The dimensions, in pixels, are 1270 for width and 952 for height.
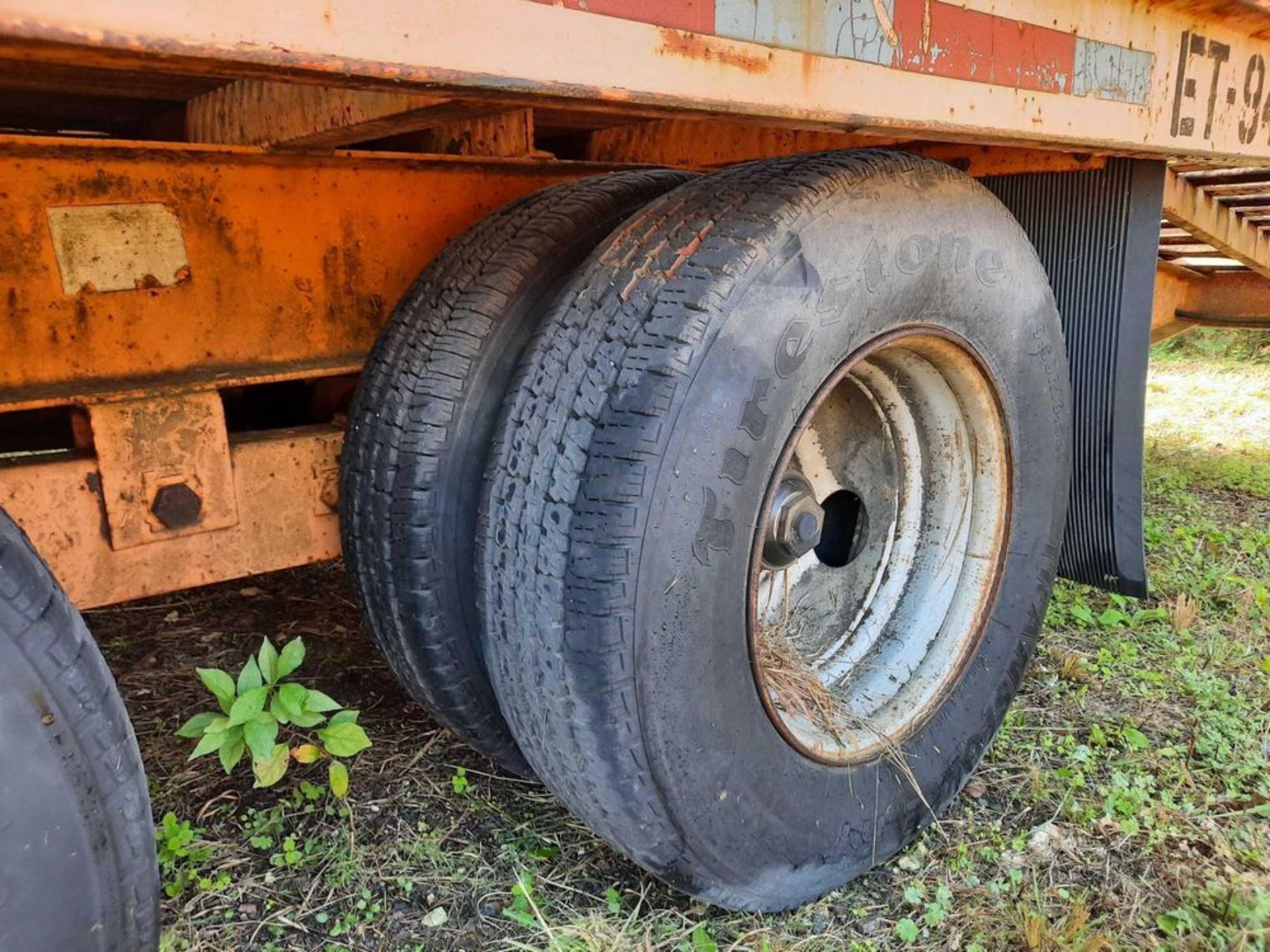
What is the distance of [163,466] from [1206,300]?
15.5ft

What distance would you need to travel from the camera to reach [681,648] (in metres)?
1.51

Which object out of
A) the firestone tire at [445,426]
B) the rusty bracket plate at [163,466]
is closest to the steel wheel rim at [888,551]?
the firestone tire at [445,426]

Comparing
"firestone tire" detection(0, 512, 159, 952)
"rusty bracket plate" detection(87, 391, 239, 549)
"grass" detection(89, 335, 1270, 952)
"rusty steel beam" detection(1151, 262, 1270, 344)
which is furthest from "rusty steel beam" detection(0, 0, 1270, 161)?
"rusty steel beam" detection(1151, 262, 1270, 344)

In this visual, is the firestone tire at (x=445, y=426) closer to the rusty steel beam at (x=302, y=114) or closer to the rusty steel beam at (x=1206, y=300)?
the rusty steel beam at (x=302, y=114)

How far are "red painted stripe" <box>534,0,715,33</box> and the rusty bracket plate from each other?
1.06 meters

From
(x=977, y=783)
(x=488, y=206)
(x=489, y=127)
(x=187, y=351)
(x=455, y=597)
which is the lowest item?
(x=977, y=783)

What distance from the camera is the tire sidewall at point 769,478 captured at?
148 cm

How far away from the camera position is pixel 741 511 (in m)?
1.54

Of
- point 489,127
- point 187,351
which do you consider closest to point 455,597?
point 187,351

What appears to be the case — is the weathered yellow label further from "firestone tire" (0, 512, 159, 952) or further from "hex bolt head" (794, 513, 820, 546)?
"hex bolt head" (794, 513, 820, 546)

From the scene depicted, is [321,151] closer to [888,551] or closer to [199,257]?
[199,257]

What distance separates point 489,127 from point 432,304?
48 cm

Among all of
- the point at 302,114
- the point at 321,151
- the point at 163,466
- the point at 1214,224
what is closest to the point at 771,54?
the point at 302,114

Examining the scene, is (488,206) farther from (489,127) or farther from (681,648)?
(681,648)
